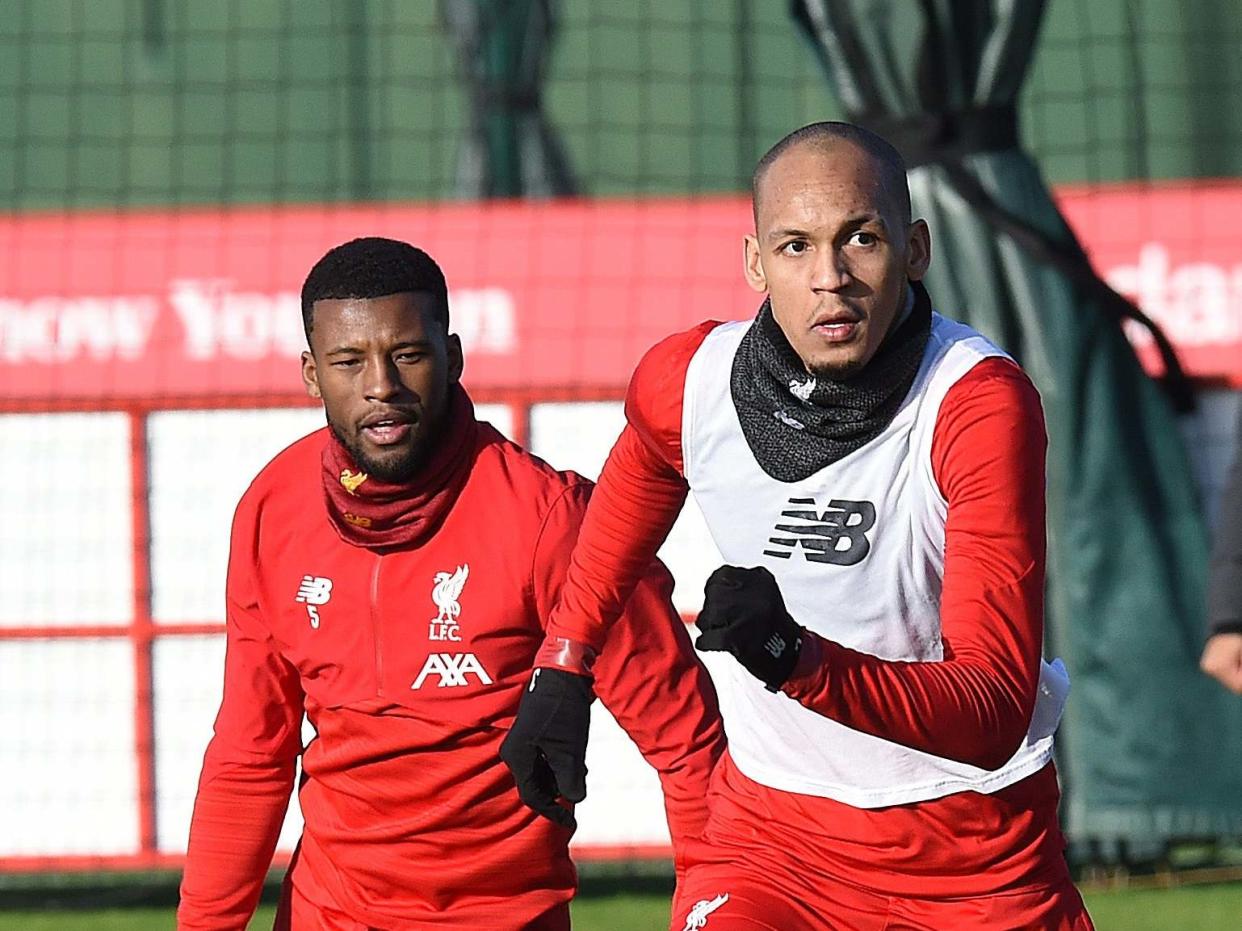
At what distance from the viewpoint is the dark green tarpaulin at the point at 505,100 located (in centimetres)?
1128

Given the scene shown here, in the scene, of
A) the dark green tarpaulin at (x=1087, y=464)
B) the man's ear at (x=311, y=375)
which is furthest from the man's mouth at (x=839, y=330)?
the dark green tarpaulin at (x=1087, y=464)

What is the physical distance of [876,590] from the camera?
9.72 ft

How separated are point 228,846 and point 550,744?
0.73 metres

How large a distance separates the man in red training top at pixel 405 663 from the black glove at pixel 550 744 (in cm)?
28

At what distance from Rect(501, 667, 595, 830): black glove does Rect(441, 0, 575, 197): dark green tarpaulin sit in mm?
8281

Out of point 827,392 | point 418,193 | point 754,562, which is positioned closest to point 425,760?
point 754,562

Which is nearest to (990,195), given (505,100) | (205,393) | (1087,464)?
(1087,464)

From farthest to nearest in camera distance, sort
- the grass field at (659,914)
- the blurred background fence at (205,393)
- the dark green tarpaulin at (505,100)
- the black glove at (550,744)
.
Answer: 1. the dark green tarpaulin at (505,100)
2. the blurred background fence at (205,393)
3. the grass field at (659,914)
4. the black glove at (550,744)

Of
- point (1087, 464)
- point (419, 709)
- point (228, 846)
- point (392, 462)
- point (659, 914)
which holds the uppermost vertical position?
point (392, 462)

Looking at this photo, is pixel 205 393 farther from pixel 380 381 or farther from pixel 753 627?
pixel 753 627

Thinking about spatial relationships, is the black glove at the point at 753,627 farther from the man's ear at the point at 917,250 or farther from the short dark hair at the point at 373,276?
the short dark hair at the point at 373,276

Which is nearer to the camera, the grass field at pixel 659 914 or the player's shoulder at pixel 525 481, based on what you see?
the player's shoulder at pixel 525 481

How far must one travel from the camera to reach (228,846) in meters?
3.62

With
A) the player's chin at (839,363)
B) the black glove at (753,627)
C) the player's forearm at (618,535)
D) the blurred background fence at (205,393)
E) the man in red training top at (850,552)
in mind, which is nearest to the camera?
the black glove at (753,627)
